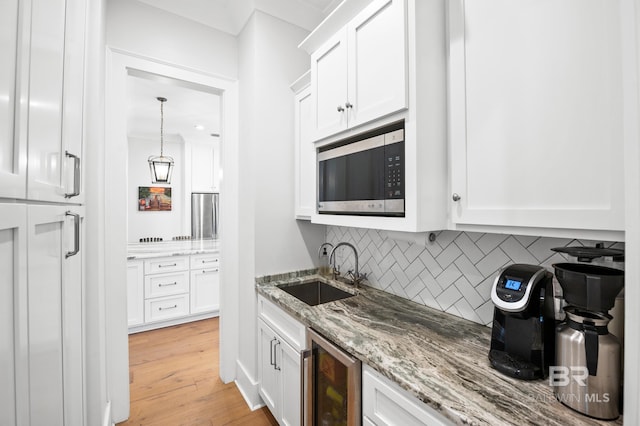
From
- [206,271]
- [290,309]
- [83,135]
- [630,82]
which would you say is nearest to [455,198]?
[630,82]

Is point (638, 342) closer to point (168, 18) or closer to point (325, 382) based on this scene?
point (325, 382)

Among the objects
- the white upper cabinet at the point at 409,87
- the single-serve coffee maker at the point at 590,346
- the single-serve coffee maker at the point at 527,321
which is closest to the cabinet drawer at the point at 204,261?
the white upper cabinet at the point at 409,87

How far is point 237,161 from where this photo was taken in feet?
7.52

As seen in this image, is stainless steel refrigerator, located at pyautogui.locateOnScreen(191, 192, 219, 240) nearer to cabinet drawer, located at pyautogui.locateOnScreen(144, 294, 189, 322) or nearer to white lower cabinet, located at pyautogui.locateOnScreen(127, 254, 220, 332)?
white lower cabinet, located at pyautogui.locateOnScreen(127, 254, 220, 332)

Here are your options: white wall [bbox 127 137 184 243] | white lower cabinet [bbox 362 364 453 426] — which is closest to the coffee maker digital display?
white lower cabinet [bbox 362 364 453 426]

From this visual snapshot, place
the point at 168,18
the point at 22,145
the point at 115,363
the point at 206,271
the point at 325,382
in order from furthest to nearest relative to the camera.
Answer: the point at 206,271 < the point at 168,18 < the point at 115,363 < the point at 325,382 < the point at 22,145

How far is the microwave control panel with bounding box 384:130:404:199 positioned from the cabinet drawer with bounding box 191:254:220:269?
3061mm

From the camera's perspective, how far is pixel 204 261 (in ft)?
12.2

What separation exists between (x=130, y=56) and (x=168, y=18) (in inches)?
15.8

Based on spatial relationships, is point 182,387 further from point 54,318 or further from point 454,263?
point 454,263

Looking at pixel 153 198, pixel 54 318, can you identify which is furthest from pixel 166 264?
pixel 54 318

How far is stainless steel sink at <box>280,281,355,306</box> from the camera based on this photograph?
6.69 ft

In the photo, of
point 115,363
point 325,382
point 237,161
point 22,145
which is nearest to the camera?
point 22,145

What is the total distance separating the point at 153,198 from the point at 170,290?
1.92 meters
